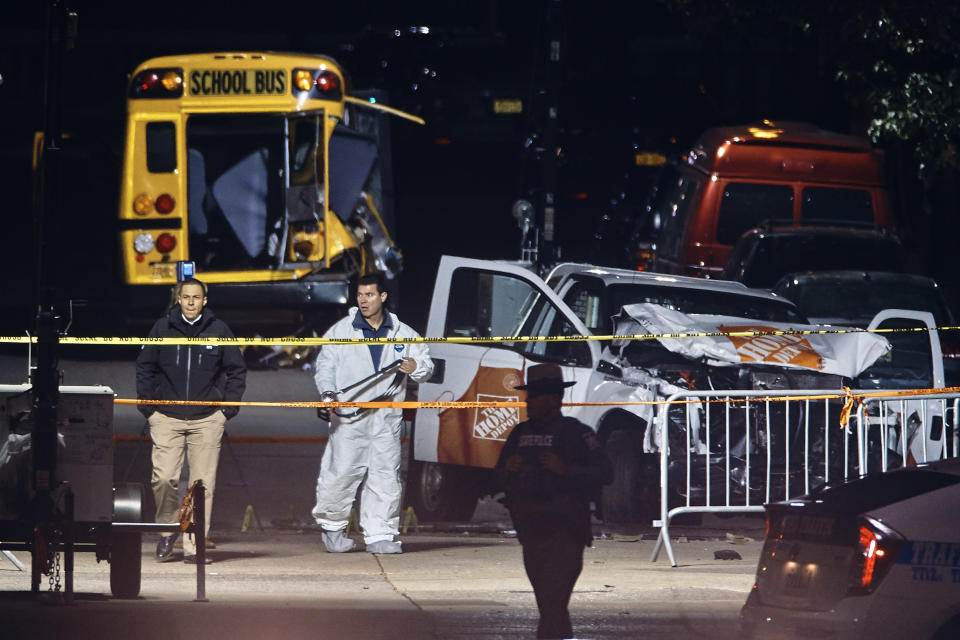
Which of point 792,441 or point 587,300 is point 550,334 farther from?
point 792,441

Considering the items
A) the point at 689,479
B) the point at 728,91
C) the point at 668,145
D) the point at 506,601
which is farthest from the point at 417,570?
the point at 728,91

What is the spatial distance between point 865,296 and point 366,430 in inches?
208

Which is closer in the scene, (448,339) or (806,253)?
(448,339)

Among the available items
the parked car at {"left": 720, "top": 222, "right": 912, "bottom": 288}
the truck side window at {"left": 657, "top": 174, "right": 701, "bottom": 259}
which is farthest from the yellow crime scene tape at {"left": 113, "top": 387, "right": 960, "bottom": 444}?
the truck side window at {"left": 657, "top": 174, "right": 701, "bottom": 259}

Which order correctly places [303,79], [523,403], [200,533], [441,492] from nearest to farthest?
[200,533]
[523,403]
[441,492]
[303,79]

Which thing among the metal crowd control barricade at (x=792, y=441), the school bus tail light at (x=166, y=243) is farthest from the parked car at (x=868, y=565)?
the school bus tail light at (x=166, y=243)

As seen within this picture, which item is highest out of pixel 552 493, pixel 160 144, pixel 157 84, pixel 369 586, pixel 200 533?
pixel 157 84

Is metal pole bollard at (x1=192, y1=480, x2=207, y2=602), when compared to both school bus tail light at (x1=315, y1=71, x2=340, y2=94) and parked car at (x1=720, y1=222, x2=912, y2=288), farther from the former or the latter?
school bus tail light at (x1=315, y1=71, x2=340, y2=94)

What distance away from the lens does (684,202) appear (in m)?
17.8

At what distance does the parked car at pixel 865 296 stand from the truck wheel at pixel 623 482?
321cm

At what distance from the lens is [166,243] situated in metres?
16.8

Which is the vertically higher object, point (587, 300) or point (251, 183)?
point (251, 183)

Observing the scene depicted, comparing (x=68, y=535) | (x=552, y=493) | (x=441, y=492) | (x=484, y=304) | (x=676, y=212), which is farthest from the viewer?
(x=676, y=212)

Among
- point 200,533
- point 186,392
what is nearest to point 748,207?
point 186,392
